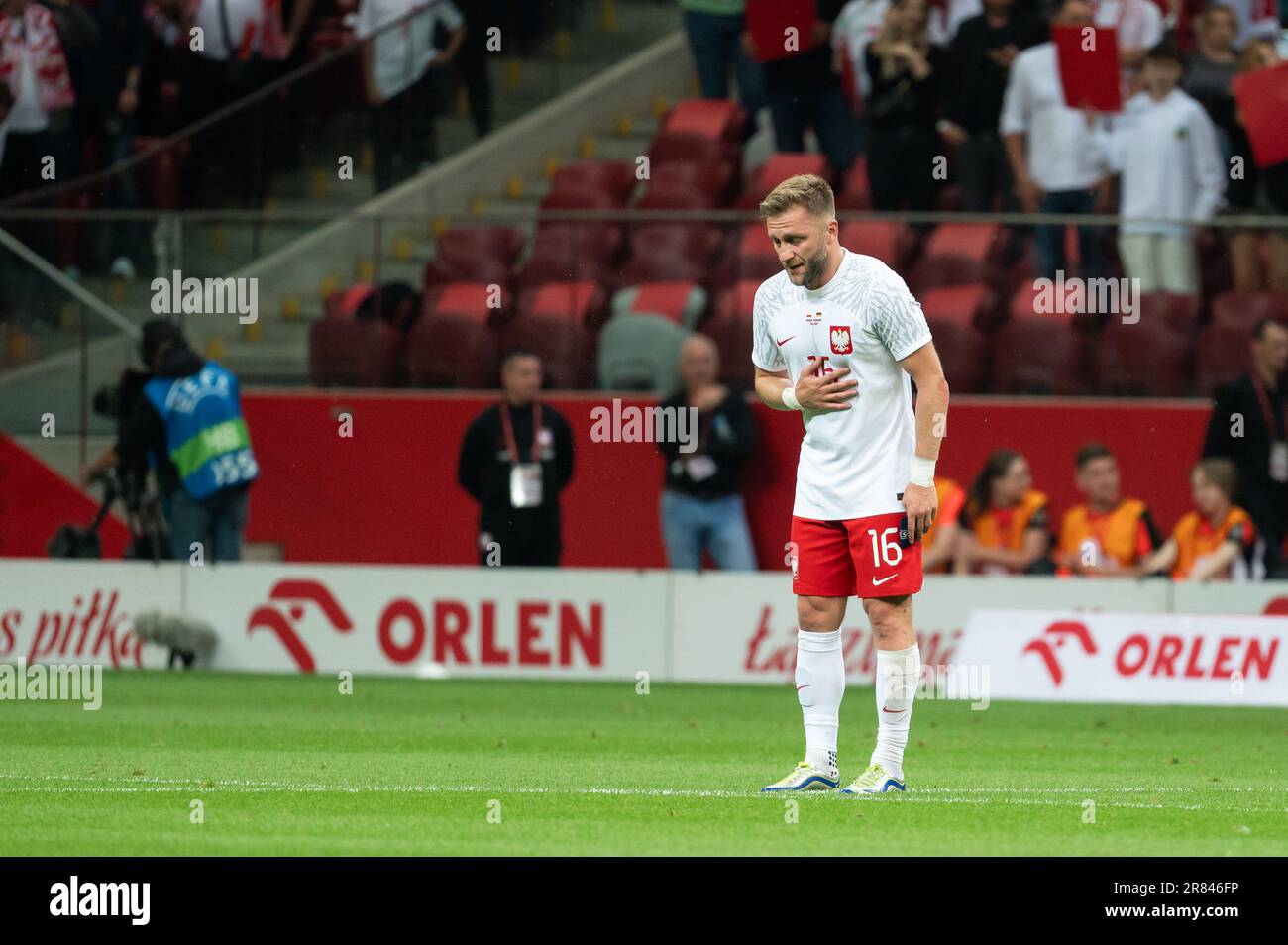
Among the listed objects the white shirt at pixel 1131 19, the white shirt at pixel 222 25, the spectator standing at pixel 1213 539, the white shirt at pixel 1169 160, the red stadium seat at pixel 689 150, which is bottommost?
the spectator standing at pixel 1213 539

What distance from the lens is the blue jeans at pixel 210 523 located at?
1769 cm

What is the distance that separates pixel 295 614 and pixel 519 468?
1.87m

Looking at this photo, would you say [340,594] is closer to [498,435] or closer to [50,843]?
Answer: [498,435]

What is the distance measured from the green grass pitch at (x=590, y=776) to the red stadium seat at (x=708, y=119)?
709cm

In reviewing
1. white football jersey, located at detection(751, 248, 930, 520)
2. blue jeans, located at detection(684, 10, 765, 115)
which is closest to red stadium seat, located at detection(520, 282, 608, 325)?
blue jeans, located at detection(684, 10, 765, 115)

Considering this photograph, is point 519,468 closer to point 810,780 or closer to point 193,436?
point 193,436

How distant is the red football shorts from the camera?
9.09m

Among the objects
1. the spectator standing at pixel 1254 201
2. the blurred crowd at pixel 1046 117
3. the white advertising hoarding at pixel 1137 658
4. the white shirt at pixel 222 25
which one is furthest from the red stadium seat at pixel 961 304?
the white shirt at pixel 222 25

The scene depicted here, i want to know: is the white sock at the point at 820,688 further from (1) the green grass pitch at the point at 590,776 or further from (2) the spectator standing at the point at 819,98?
(2) the spectator standing at the point at 819,98

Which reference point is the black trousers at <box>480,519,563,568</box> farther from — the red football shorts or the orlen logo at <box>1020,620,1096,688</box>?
the red football shorts

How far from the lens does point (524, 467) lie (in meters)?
17.5

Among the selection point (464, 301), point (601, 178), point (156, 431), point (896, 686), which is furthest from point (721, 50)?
point (896, 686)

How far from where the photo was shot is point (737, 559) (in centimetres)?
1770

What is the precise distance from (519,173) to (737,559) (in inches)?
252
